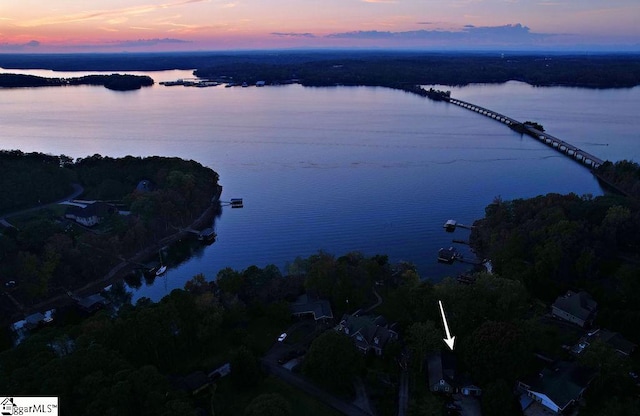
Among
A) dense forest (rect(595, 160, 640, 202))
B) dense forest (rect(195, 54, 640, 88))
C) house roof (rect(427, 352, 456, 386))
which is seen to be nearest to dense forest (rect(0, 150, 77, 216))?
house roof (rect(427, 352, 456, 386))

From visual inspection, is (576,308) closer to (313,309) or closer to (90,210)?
A: (313,309)

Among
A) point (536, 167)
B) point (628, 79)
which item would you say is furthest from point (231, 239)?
point (628, 79)

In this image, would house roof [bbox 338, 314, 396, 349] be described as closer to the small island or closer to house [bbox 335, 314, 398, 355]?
house [bbox 335, 314, 398, 355]

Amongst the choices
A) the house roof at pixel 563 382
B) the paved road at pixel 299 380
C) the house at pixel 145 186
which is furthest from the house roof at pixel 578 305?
the house at pixel 145 186

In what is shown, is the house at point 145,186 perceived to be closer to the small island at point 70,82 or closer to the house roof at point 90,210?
the house roof at point 90,210

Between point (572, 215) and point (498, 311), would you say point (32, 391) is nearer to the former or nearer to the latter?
point (498, 311)

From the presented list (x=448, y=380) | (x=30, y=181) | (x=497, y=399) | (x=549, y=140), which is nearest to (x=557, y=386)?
(x=497, y=399)
